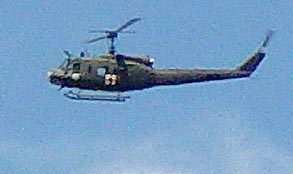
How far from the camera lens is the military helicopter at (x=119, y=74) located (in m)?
89.1

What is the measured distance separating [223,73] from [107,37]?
8.20 meters

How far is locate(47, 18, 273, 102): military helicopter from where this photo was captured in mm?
89062

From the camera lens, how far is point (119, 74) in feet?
294

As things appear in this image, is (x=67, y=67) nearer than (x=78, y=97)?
No

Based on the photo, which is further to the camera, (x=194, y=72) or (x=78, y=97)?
(x=194, y=72)

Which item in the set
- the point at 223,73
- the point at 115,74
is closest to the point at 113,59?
the point at 115,74

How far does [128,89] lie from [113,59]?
7.53ft

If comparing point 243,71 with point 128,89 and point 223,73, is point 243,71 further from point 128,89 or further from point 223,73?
point 128,89

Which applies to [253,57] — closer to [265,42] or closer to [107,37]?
[265,42]

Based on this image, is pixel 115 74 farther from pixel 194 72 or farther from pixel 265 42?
pixel 265 42

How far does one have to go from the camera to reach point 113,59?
9031cm

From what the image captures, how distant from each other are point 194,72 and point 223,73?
2025 mm

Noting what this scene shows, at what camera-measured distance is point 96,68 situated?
294ft

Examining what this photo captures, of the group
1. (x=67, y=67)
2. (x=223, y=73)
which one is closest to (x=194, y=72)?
(x=223, y=73)
